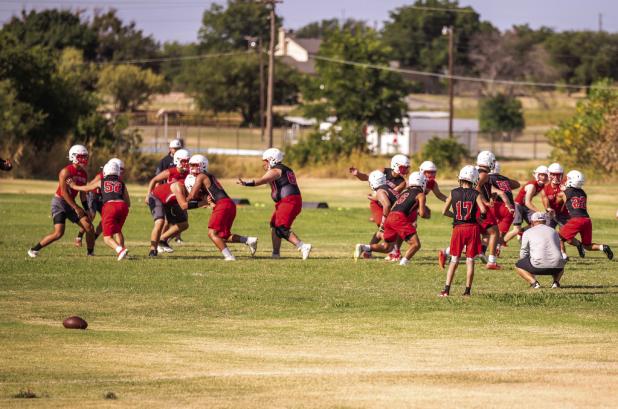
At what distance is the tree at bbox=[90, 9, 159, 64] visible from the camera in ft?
439

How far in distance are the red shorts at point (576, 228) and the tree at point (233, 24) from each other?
464 feet

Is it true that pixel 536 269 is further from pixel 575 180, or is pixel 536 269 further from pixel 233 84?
pixel 233 84

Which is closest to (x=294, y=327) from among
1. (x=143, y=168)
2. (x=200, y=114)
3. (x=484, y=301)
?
(x=484, y=301)

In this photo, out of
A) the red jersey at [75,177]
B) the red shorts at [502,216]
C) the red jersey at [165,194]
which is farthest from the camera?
the red shorts at [502,216]

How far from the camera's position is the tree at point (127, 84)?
118188mm

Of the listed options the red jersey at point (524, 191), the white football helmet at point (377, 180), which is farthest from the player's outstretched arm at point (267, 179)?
the red jersey at point (524, 191)

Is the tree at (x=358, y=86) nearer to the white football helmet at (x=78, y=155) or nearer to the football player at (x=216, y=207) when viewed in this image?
the white football helmet at (x=78, y=155)

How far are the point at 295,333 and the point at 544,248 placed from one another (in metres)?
5.10

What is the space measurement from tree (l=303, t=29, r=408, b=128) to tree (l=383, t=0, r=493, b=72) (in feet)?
190

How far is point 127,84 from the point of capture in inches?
4712

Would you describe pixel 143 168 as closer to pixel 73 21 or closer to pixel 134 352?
pixel 134 352

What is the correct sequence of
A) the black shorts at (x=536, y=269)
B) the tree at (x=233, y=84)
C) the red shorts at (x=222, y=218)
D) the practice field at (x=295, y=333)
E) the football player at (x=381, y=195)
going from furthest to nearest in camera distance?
the tree at (x=233, y=84), the football player at (x=381, y=195), the red shorts at (x=222, y=218), the black shorts at (x=536, y=269), the practice field at (x=295, y=333)

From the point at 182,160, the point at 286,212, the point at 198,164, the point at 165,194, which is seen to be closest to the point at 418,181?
the point at 286,212

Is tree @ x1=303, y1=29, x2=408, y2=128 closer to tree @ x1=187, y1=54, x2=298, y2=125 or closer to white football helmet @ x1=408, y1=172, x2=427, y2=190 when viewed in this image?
tree @ x1=187, y1=54, x2=298, y2=125
